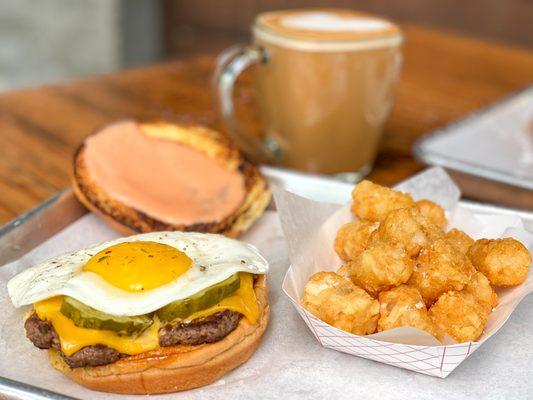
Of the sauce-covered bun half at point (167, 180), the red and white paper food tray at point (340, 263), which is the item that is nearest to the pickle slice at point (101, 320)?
the red and white paper food tray at point (340, 263)

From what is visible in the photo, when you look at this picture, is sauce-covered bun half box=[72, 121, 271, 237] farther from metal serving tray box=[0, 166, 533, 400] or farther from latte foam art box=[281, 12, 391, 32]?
latte foam art box=[281, 12, 391, 32]

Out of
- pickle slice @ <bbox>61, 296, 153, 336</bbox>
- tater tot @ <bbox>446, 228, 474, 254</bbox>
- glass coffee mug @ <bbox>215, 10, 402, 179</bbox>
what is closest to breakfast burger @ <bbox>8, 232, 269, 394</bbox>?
pickle slice @ <bbox>61, 296, 153, 336</bbox>

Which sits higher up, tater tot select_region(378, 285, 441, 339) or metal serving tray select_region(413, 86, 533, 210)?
tater tot select_region(378, 285, 441, 339)

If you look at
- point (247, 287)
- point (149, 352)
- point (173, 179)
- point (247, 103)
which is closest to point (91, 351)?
point (149, 352)

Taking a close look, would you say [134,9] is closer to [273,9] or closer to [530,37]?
[273,9]

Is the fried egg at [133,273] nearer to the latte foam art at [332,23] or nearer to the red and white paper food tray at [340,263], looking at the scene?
the red and white paper food tray at [340,263]
